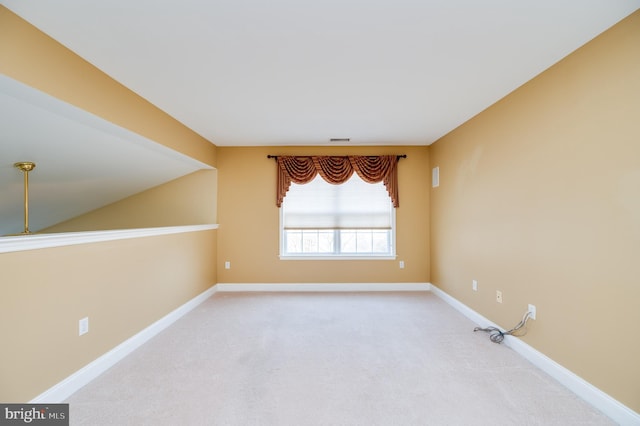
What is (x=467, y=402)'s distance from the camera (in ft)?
5.83

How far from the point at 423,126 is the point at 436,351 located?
252 centimetres

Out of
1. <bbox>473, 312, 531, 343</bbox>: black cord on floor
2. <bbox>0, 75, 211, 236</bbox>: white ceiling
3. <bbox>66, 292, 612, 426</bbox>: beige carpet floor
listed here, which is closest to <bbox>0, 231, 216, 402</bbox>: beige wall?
<bbox>66, 292, 612, 426</bbox>: beige carpet floor

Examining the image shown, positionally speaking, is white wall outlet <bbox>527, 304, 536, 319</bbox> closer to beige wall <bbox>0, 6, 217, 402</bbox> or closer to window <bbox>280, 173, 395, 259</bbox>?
window <bbox>280, 173, 395, 259</bbox>

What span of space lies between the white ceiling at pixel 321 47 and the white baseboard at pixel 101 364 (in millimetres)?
2183

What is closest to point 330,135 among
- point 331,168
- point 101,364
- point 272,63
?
point 331,168

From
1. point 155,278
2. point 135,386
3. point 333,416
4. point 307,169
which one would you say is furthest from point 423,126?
point 135,386

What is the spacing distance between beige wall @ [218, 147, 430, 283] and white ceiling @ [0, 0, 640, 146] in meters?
1.49

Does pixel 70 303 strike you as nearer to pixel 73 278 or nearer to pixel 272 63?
pixel 73 278

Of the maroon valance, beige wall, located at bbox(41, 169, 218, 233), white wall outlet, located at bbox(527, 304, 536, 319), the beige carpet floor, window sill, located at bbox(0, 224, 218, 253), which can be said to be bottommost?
the beige carpet floor

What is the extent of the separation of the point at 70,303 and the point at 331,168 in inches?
130

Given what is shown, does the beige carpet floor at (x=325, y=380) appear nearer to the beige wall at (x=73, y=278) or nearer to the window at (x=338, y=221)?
the beige wall at (x=73, y=278)

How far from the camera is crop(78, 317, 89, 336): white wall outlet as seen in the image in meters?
1.95

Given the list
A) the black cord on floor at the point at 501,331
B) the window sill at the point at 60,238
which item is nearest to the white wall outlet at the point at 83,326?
the window sill at the point at 60,238

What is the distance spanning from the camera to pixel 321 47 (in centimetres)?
177
